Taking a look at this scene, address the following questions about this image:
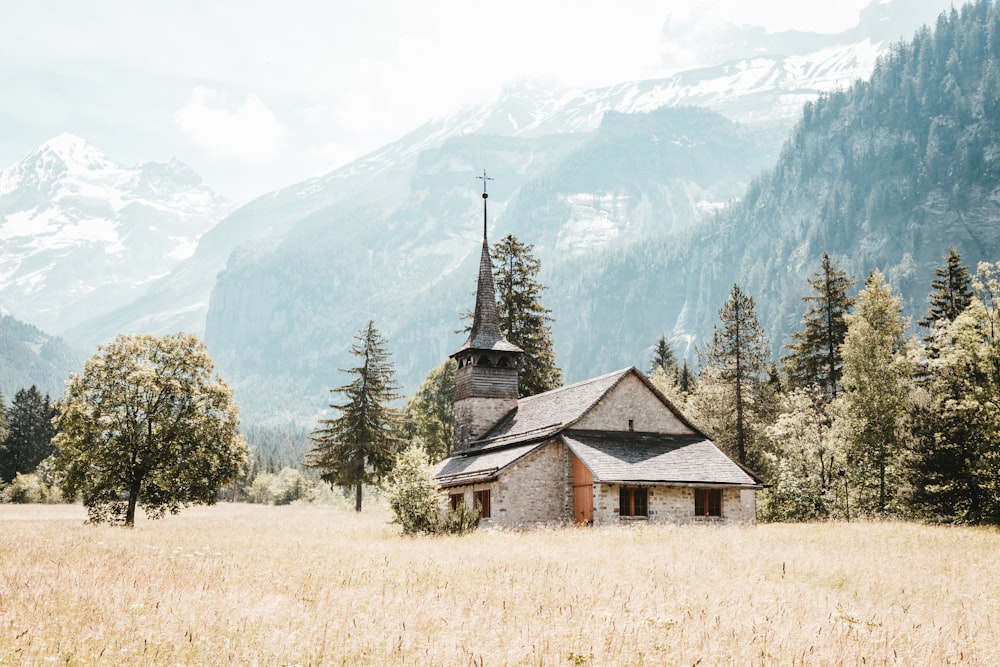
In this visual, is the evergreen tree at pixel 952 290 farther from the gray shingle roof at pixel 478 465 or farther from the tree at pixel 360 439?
the tree at pixel 360 439

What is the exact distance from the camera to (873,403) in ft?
132

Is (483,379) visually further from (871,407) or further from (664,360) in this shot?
(664,360)

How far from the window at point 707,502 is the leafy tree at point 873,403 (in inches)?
359

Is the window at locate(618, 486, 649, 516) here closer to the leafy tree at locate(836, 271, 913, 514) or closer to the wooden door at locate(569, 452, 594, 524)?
the wooden door at locate(569, 452, 594, 524)

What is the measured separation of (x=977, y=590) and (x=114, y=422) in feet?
90.0

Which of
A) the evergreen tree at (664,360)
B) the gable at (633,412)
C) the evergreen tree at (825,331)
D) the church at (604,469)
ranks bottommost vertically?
the church at (604,469)

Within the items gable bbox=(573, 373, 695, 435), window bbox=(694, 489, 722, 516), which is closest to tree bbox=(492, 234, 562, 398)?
gable bbox=(573, 373, 695, 435)

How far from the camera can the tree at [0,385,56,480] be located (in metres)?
80.2

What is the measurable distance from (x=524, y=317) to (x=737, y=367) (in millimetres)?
13371

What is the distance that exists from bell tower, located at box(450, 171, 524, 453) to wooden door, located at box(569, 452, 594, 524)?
10.2 m

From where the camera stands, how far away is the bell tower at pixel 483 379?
143 ft

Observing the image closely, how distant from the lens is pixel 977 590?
15.1 metres

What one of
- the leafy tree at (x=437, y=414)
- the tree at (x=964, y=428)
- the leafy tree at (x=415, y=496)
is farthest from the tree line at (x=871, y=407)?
the leafy tree at (x=415, y=496)

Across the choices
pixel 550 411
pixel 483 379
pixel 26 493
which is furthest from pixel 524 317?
pixel 26 493
